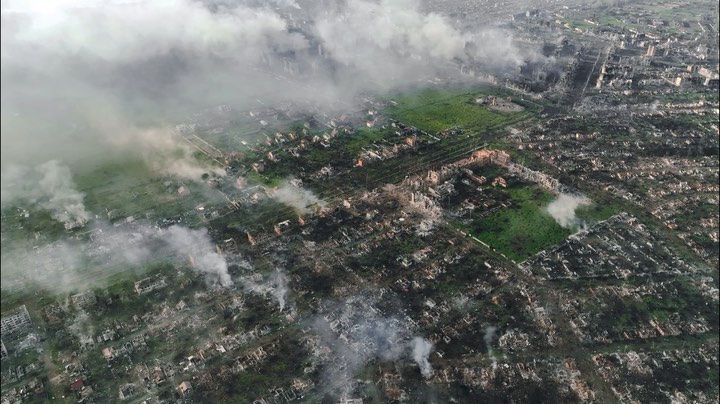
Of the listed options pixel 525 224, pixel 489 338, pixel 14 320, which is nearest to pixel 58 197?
pixel 14 320

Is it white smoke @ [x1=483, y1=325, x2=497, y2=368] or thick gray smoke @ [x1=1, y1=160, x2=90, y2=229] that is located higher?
white smoke @ [x1=483, y1=325, x2=497, y2=368]

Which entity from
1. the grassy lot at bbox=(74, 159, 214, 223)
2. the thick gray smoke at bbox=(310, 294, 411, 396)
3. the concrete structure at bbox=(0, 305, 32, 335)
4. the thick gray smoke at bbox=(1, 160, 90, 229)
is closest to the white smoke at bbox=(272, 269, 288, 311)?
the thick gray smoke at bbox=(310, 294, 411, 396)

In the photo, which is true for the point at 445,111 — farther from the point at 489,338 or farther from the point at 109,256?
the point at 109,256

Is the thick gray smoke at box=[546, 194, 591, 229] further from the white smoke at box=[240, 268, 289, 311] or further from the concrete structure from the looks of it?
the concrete structure

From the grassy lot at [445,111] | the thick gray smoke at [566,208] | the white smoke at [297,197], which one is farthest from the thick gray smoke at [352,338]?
the grassy lot at [445,111]

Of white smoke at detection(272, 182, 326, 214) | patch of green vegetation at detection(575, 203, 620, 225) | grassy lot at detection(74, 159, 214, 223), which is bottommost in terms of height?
grassy lot at detection(74, 159, 214, 223)

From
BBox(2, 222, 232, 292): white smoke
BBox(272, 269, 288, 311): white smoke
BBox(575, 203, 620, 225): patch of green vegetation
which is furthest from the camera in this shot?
BBox(575, 203, 620, 225): patch of green vegetation
